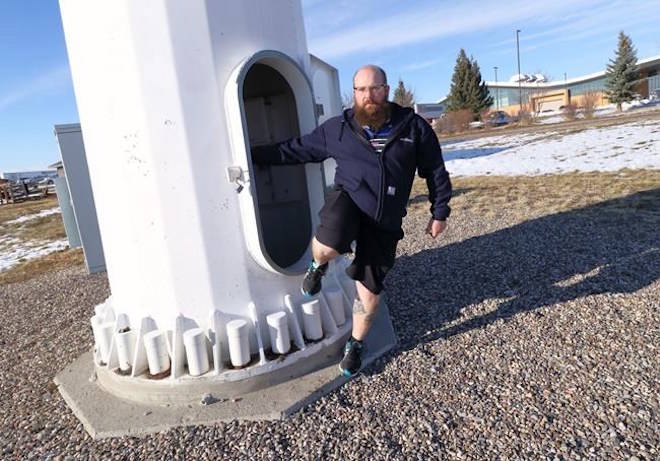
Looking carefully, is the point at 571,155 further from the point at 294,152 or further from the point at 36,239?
the point at 36,239

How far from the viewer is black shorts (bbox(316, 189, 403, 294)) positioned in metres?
2.97

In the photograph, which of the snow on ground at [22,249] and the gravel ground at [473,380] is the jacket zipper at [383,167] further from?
the snow on ground at [22,249]

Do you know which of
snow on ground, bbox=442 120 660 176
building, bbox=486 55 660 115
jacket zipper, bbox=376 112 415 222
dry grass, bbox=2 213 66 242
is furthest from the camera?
building, bbox=486 55 660 115

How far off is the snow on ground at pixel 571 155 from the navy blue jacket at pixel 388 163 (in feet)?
32.2

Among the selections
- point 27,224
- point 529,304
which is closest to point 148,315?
point 529,304

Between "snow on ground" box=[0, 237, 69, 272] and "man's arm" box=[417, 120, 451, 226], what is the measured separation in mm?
9666

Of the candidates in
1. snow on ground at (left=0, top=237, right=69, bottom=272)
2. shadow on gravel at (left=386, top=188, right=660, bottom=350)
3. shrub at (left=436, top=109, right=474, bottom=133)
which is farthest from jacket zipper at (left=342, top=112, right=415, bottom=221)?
shrub at (left=436, top=109, right=474, bottom=133)

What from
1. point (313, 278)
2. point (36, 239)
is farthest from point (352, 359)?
point (36, 239)

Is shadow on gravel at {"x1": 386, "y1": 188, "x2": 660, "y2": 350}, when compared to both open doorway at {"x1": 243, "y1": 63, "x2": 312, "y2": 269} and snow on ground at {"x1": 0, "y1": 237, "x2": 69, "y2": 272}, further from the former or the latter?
snow on ground at {"x1": 0, "y1": 237, "x2": 69, "y2": 272}

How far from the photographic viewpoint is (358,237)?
3164mm

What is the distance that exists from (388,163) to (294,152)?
2.34 ft

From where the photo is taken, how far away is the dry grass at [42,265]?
338 inches

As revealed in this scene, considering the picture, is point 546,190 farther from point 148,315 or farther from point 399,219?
point 148,315

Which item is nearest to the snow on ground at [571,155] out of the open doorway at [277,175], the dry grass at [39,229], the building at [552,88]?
the open doorway at [277,175]
